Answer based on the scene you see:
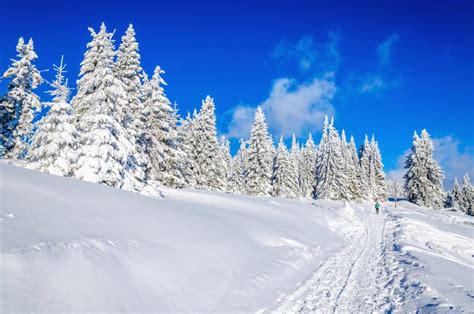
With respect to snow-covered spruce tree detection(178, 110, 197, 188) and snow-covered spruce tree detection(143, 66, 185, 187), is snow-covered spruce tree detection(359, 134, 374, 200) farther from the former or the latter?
snow-covered spruce tree detection(143, 66, 185, 187)

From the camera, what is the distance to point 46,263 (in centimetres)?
618

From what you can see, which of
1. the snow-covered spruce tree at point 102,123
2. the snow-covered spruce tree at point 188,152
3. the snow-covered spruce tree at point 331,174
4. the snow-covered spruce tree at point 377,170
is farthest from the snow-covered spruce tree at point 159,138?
the snow-covered spruce tree at point 377,170

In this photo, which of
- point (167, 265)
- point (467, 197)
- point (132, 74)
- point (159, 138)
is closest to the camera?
point (167, 265)

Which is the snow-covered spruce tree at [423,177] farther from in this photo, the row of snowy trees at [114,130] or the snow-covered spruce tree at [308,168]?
the row of snowy trees at [114,130]

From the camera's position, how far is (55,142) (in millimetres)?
20375

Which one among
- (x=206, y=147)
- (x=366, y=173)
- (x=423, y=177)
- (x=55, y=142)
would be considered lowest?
(x=55, y=142)

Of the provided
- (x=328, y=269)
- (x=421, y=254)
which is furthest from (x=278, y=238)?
(x=421, y=254)

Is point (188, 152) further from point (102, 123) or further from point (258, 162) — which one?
point (102, 123)

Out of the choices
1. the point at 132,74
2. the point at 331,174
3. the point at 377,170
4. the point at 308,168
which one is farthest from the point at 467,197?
the point at 132,74

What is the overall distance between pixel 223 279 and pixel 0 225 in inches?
229

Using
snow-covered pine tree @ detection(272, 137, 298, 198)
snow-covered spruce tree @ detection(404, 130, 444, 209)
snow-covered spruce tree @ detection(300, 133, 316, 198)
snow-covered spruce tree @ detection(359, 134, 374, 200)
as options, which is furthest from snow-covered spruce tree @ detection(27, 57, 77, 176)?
snow-covered spruce tree @ detection(359, 134, 374, 200)

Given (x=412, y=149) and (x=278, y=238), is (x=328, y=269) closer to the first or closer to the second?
(x=278, y=238)

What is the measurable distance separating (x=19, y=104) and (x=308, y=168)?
208 ft

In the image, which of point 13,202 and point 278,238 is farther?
point 278,238
